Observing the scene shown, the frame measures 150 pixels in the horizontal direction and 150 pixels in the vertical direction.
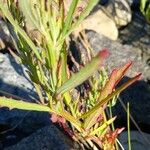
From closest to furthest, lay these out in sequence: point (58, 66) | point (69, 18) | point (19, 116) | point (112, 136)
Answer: point (69, 18), point (58, 66), point (112, 136), point (19, 116)

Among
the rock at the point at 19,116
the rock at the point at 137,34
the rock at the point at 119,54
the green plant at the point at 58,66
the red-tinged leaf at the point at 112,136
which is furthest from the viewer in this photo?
the rock at the point at 137,34

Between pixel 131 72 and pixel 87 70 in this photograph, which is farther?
pixel 131 72

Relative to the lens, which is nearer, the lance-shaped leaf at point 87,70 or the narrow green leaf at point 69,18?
the lance-shaped leaf at point 87,70

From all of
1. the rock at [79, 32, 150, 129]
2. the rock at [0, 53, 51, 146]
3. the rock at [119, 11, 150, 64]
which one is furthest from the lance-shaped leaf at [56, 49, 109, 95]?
the rock at [119, 11, 150, 64]

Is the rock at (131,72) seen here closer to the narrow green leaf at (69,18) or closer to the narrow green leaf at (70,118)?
the narrow green leaf at (70,118)

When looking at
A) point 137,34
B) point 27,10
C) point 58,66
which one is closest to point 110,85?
point 58,66

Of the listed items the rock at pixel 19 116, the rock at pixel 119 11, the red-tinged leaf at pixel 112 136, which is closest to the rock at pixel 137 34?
the rock at pixel 119 11

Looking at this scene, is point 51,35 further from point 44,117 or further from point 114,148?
point 44,117

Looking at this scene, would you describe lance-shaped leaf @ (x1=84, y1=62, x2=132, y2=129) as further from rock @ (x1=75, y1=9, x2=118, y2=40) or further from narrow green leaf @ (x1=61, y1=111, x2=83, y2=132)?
rock @ (x1=75, y1=9, x2=118, y2=40)

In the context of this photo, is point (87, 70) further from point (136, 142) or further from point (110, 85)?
point (136, 142)
